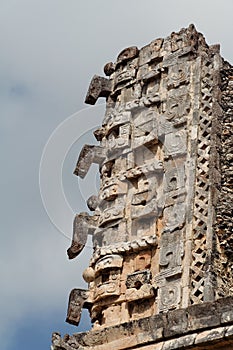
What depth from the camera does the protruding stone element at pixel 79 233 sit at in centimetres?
1539

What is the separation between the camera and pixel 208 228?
14.4m

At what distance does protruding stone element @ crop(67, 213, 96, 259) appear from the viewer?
15.4 meters

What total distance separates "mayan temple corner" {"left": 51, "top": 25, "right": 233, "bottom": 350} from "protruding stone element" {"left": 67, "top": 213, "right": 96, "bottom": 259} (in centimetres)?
1

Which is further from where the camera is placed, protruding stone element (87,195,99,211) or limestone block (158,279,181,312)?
protruding stone element (87,195,99,211)

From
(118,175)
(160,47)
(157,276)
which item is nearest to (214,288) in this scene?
(157,276)

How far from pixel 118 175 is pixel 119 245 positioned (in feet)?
3.36

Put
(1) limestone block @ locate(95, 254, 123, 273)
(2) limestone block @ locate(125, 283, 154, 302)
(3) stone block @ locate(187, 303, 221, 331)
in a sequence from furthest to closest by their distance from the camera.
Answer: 1. (1) limestone block @ locate(95, 254, 123, 273)
2. (2) limestone block @ locate(125, 283, 154, 302)
3. (3) stone block @ locate(187, 303, 221, 331)

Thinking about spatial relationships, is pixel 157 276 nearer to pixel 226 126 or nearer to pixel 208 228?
pixel 208 228

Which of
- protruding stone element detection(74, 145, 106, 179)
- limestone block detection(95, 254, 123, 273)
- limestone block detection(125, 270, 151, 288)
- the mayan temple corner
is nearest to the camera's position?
the mayan temple corner

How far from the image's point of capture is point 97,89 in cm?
1648

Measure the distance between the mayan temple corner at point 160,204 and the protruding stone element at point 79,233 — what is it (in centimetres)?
1

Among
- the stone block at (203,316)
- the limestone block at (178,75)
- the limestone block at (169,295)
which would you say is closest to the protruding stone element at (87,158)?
the limestone block at (178,75)

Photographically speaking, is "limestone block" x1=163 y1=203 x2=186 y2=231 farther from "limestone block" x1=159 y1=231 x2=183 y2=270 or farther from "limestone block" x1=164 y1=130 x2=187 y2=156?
"limestone block" x1=164 y1=130 x2=187 y2=156

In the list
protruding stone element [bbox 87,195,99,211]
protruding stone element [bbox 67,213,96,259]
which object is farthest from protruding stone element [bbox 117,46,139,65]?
protruding stone element [bbox 67,213,96,259]
